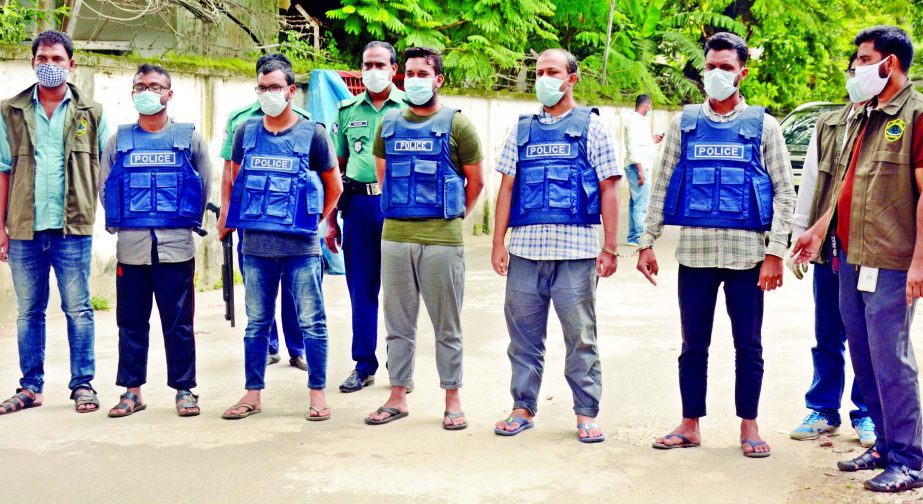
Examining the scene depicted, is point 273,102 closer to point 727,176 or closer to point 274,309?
point 274,309

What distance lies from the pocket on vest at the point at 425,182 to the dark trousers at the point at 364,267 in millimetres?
818

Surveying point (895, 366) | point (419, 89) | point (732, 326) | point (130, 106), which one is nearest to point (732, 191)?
point (732, 326)

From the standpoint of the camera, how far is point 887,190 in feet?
15.8

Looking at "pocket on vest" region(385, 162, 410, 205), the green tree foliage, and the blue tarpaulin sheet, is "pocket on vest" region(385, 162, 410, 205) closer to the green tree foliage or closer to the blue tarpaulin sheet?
the blue tarpaulin sheet

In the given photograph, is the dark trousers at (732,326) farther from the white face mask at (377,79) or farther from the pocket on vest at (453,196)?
the white face mask at (377,79)

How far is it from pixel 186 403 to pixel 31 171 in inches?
63.2

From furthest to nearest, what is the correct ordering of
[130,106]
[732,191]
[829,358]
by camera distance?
1. [130,106]
2. [829,358]
3. [732,191]

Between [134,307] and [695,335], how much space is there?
313 centimetres

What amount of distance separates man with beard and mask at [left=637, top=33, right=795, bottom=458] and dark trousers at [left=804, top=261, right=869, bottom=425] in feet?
1.63

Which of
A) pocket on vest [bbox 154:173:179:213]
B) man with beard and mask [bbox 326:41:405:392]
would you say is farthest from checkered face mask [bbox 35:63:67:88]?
man with beard and mask [bbox 326:41:405:392]

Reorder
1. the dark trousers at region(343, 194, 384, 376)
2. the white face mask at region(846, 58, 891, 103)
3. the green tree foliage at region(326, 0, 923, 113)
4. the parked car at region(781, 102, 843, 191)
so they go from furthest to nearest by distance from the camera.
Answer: the green tree foliage at region(326, 0, 923, 113) → the parked car at region(781, 102, 843, 191) → the dark trousers at region(343, 194, 384, 376) → the white face mask at region(846, 58, 891, 103)

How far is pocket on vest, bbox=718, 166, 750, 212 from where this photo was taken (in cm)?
533

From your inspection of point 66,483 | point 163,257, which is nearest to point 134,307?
point 163,257

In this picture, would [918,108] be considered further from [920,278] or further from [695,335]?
[695,335]
